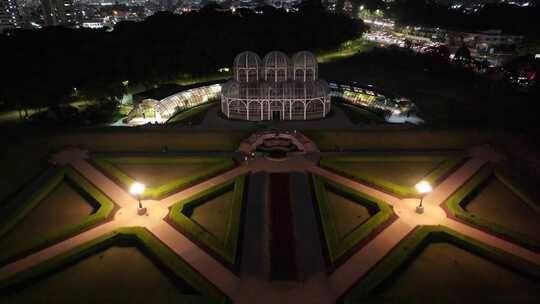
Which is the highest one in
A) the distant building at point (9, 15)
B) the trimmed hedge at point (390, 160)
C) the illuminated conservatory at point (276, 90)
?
the distant building at point (9, 15)

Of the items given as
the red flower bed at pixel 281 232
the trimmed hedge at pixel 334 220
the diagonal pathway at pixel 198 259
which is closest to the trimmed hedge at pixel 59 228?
the diagonal pathway at pixel 198 259

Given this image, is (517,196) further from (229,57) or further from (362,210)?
(229,57)

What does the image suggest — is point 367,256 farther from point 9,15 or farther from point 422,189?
point 9,15

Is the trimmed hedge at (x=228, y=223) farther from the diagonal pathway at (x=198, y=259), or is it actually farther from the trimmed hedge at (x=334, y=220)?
the trimmed hedge at (x=334, y=220)

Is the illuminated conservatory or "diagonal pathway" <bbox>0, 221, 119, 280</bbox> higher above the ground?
the illuminated conservatory

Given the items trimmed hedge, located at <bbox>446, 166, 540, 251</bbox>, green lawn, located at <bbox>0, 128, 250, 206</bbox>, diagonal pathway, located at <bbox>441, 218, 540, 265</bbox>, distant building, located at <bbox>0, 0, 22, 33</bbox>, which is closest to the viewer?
diagonal pathway, located at <bbox>441, 218, 540, 265</bbox>

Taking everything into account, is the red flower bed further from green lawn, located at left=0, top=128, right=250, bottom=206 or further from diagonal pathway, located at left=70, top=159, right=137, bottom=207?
diagonal pathway, located at left=70, top=159, right=137, bottom=207

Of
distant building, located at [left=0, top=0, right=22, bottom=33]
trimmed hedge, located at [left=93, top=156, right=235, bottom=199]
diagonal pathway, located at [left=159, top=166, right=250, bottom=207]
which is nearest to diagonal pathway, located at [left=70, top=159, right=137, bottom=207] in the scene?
trimmed hedge, located at [left=93, top=156, right=235, bottom=199]
